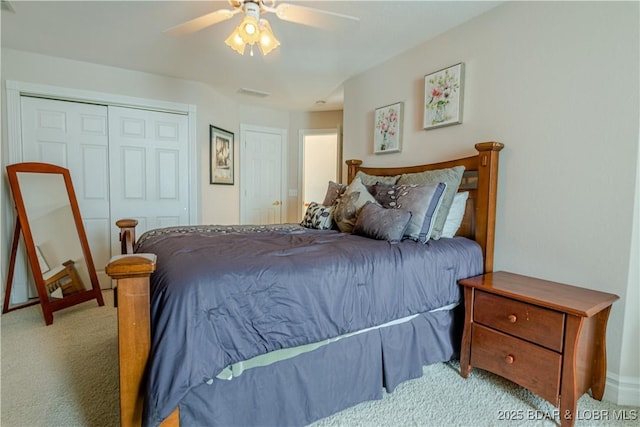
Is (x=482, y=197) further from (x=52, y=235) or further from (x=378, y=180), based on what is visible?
(x=52, y=235)

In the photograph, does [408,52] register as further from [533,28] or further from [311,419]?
[311,419]

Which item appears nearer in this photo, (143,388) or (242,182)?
(143,388)

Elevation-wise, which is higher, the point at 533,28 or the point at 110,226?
the point at 533,28

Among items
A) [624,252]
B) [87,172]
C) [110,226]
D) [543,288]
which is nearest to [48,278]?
[110,226]

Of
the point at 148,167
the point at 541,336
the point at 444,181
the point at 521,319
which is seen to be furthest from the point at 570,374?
the point at 148,167

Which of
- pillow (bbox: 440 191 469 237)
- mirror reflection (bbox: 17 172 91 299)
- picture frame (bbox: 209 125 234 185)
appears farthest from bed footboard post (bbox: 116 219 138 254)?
pillow (bbox: 440 191 469 237)

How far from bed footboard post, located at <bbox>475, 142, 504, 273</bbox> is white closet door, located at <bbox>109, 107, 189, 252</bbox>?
10.6ft

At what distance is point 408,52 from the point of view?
2.86m

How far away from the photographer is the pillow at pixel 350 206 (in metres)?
2.32

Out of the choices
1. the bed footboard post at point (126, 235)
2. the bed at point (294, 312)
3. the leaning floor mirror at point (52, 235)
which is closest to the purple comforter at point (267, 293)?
the bed at point (294, 312)

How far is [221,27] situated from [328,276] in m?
2.25

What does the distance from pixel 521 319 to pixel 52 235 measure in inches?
155

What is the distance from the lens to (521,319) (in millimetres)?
1573

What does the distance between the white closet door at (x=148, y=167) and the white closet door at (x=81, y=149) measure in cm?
9
